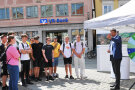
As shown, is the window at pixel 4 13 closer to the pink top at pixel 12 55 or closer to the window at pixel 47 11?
the window at pixel 47 11

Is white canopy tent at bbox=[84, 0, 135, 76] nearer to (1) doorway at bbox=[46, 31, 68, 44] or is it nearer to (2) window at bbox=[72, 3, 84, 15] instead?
(2) window at bbox=[72, 3, 84, 15]

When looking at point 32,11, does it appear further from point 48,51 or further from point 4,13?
point 48,51

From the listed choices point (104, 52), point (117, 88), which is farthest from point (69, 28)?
point (117, 88)

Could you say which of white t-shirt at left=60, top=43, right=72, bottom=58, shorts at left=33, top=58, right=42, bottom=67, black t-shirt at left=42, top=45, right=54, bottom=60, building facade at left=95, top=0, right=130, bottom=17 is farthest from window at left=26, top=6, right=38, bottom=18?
shorts at left=33, top=58, right=42, bottom=67

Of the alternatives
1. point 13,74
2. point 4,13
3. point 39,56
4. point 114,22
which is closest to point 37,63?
point 39,56

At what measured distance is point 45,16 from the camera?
26.1 m

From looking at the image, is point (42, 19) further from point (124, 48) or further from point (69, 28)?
point (124, 48)

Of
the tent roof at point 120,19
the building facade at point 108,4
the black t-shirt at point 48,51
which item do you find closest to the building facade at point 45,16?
the building facade at point 108,4

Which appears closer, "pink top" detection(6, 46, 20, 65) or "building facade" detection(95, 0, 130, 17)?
"pink top" detection(6, 46, 20, 65)

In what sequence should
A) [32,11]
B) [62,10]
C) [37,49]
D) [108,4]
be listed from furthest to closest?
[32,11] < [62,10] < [108,4] < [37,49]

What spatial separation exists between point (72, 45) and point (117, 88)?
9.73ft

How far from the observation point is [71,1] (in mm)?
25500

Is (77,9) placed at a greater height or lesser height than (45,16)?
greater

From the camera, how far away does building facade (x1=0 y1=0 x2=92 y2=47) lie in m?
25.5
